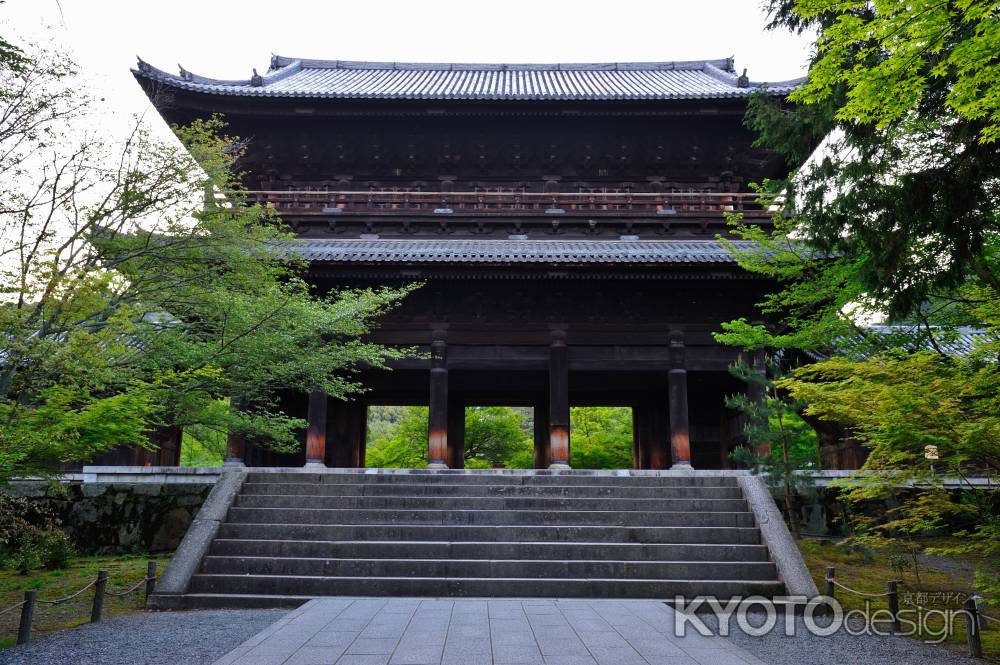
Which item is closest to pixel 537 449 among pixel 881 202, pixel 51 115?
pixel 881 202

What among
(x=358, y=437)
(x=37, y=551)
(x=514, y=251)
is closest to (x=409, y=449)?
(x=358, y=437)

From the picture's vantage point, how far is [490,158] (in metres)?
16.7

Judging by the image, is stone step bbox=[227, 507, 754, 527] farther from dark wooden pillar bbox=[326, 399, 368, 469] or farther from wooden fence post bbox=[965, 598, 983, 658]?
dark wooden pillar bbox=[326, 399, 368, 469]

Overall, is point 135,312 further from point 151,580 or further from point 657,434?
point 657,434

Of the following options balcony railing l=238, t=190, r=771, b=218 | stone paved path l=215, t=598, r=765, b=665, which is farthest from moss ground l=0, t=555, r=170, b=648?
balcony railing l=238, t=190, r=771, b=218

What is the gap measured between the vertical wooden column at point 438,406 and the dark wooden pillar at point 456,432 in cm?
268

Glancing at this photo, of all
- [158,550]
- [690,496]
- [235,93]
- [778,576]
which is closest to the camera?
[778,576]

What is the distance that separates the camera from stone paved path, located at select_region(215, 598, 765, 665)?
17.3ft

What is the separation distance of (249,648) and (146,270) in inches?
191

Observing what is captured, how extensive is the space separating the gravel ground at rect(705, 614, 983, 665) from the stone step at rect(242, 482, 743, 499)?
3615 mm

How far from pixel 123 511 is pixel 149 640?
20.6 feet

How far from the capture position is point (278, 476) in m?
10.8

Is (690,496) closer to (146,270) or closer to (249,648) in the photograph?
(249,648)
